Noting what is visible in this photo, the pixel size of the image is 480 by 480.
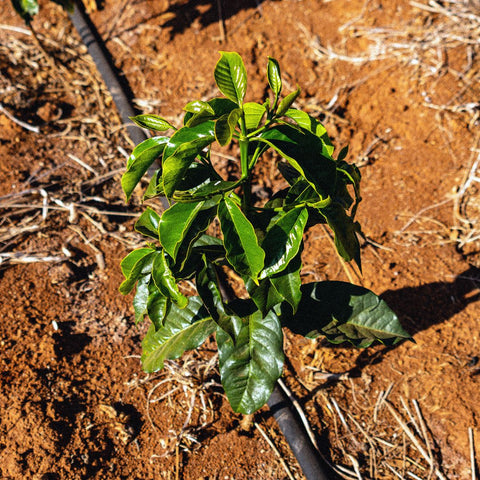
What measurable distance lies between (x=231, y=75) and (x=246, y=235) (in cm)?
45

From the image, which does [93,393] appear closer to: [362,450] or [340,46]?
[362,450]

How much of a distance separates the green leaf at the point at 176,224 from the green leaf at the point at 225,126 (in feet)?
0.89

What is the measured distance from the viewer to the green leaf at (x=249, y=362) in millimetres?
1771

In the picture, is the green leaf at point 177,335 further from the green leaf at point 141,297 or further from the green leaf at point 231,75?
the green leaf at point 231,75

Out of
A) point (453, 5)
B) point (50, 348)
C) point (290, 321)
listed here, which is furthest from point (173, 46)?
point (290, 321)

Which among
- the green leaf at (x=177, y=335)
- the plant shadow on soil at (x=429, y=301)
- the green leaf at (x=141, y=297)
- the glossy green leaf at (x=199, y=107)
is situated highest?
the glossy green leaf at (x=199, y=107)

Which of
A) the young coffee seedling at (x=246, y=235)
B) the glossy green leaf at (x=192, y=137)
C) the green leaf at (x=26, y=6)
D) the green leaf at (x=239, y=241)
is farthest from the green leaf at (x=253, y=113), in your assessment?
the green leaf at (x=26, y=6)

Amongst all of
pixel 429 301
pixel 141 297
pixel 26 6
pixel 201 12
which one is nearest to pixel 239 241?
pixel 141 297

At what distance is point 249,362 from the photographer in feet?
5.93

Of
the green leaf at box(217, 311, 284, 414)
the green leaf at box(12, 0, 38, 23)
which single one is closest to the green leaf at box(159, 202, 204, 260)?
the green leaf at box(217, 311, 284, 414)

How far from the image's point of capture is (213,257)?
5.96 feet

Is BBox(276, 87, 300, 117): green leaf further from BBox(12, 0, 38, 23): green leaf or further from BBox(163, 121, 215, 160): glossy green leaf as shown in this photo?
BBox(12, 0, 38, 23): green leaf

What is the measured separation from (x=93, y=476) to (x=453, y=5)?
169 inches

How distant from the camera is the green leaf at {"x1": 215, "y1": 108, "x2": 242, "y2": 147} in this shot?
1227 millimetres
